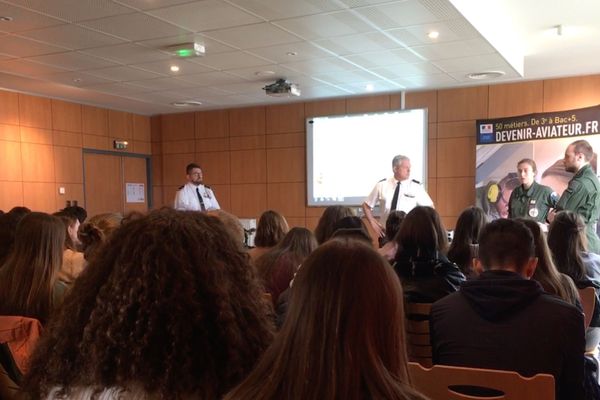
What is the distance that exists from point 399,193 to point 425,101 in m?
2.10

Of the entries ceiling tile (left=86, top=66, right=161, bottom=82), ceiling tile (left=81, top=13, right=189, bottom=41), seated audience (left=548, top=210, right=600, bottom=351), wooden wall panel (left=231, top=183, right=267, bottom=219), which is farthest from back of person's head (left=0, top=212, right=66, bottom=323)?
wooden wall panel (left=231, top=183, right=267, bottom=219)

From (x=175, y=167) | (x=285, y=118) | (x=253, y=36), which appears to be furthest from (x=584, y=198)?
(x=175, y=167)

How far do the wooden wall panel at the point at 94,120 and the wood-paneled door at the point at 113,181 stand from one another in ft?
1.26

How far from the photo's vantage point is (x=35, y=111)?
7.51m

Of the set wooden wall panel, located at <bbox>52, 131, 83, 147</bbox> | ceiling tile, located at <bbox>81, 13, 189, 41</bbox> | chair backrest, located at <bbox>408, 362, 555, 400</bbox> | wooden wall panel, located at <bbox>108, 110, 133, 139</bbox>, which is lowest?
chair backrest, located at <bbox>408, 362, 555, 400</bbox>

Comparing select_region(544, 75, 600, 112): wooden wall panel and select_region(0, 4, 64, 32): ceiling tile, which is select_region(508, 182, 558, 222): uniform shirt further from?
select_region(0, 4, 64, 32): ceiling tile

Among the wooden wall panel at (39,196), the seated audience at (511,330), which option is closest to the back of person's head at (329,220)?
the seated audience at (511,330)

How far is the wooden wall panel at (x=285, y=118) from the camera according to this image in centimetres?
837

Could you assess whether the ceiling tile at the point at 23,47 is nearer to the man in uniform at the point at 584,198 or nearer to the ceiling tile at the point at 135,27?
the ceiling tile at the point at 135,27

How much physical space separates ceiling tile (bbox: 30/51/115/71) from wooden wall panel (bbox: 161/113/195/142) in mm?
3521

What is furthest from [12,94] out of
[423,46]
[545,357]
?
[545,357]

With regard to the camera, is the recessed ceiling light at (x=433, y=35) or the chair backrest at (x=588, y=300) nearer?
the chair backrest at (x=588, y=300)

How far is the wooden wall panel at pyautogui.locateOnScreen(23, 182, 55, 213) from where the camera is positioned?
7383mm

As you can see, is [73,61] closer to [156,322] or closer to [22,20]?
[22,20]
